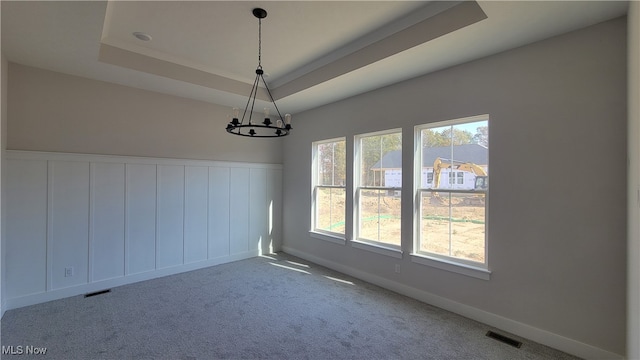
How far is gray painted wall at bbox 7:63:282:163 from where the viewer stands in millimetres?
3246

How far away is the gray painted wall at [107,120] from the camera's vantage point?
3.25m

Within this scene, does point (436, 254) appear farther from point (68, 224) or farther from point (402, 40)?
point (68, 224)

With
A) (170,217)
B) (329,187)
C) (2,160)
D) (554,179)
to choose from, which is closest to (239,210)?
(170,217)

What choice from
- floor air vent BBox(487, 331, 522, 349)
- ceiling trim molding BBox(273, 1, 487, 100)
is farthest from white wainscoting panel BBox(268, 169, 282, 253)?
floor air vent BBox(487, 331, 522, 349)

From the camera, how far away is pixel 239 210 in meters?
5.06

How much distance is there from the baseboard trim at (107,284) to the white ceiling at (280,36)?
2707 millimetres

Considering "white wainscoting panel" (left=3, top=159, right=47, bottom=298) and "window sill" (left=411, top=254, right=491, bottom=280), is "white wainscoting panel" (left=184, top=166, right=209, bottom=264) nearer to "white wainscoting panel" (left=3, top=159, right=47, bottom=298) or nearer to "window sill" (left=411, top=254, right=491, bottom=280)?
"white wainscoting panel" (left=3, top=159, right=47, bottom=298)

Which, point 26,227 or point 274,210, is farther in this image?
point 274,210

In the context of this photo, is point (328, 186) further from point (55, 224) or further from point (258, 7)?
point (55, 224)

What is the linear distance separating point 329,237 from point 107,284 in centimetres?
319

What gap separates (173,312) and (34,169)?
2.40 metres

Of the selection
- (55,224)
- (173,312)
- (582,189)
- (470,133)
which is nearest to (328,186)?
(470,133)

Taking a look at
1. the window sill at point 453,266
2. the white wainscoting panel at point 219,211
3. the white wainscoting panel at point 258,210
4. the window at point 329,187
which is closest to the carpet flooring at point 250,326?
the window sill at point 453,266

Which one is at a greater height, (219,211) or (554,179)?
(554,179)
